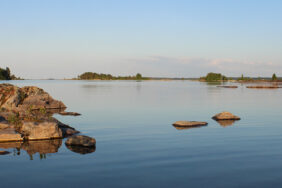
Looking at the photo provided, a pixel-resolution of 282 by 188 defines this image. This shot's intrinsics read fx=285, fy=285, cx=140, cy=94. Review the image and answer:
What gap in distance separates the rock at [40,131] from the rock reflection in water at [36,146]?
67 centimetres

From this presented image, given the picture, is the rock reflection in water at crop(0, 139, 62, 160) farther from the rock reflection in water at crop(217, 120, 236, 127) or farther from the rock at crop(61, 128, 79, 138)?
the rock reflection in water at crop(217, 120, 236, 127)

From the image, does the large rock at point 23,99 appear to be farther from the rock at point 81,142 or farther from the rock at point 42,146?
the rock at point 81,142

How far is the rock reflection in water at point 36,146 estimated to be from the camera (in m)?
16.7

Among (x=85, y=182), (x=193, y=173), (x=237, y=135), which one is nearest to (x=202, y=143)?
(x=237, y=135)

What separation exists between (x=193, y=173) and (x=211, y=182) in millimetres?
1248

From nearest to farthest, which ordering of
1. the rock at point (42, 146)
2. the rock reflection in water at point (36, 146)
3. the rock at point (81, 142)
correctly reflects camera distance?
the rock reflection in water at point (36, 146) < the rock at point (42, 146) < the rock at point (81, 142)

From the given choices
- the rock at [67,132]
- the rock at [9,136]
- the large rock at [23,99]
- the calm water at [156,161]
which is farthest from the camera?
the large rock at [23,99]

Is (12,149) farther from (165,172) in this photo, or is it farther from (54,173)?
(165,172)

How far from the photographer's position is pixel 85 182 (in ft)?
38.6

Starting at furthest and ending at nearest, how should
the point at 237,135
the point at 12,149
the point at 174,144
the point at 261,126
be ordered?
the point at 261,126
the point at 237,135
the point at 174,144
the point at 12,149

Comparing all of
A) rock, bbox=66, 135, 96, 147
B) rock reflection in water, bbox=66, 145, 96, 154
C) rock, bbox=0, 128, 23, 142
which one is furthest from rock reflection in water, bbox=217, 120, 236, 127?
rock, bbox=0, 128, 23, 142

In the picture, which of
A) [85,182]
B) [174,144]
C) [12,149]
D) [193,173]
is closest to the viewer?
[85,182]

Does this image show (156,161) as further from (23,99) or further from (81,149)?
(23,99)

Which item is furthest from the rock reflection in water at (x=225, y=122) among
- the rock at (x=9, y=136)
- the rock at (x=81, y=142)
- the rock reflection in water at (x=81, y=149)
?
the rock at (x=9, y=136)
